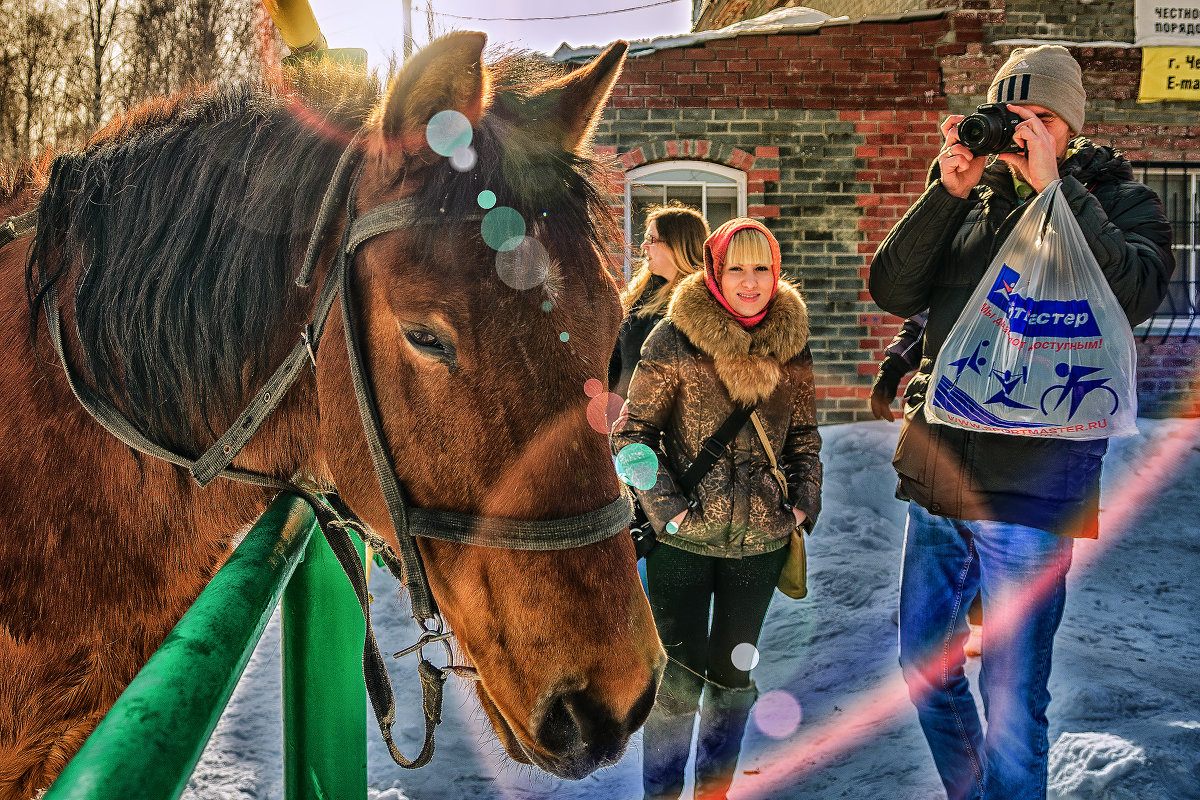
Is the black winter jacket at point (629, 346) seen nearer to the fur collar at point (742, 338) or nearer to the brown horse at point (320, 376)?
the fur collar at point (742, 338)

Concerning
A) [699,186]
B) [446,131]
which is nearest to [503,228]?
[446,131]

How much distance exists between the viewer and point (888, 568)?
534 centimetres

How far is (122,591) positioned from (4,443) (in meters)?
0.36

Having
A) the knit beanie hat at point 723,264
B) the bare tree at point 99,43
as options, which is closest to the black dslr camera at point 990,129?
the knit beanie hat at point 723,264

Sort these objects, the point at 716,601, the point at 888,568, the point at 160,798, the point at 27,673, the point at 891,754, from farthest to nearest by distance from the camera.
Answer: the point at 888,568, the point at 891,754, the point at 716,601, the point at 27,673, the point at 160,798

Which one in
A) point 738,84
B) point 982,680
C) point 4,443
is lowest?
point 982,680

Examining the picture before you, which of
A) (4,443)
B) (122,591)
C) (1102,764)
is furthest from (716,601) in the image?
(4,443)

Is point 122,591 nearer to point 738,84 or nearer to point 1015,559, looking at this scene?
point 1015,559

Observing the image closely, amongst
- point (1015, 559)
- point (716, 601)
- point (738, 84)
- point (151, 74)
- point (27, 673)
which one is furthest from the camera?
point (151, 74)

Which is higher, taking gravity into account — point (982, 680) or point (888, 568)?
point (982, 680)

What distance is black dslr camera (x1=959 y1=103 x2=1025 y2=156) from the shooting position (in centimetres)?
220

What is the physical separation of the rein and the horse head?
2 cm

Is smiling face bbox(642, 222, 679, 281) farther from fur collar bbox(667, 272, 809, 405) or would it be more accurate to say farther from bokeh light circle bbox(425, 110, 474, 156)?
bokeh light circle bbox(425, 110, 474, 156)

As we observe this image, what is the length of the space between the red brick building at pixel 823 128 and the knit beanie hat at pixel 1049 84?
18.4 ft
